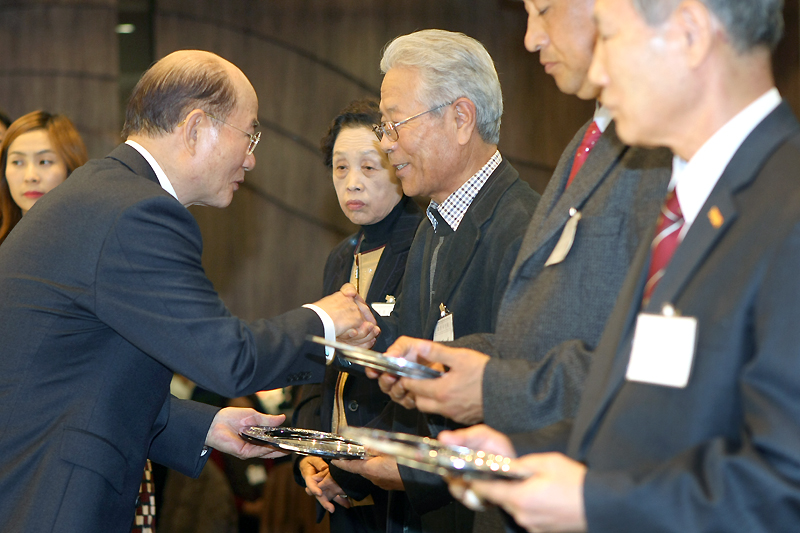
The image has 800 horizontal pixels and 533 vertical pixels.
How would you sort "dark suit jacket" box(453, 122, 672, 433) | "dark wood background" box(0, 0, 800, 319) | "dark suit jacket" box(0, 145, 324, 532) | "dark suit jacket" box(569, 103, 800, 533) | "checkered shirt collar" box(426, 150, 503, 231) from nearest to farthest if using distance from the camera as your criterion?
1. "dark suit jacket" box(569, 103, 800, 533)
2. "dark suit jacket" box(453, 122, 672, 433)
3. "dark suit jacket" box(0, 145, 324, 532)
4. "checkered shirt collar" box(426, 150, 503, 231)
5. "dark wood background" box(0, 0, 800, 319)

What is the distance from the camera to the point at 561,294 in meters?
1.49

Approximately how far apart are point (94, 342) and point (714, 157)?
62.1 inches

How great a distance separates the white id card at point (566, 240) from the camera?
1498mm

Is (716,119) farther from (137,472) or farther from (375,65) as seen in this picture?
(375,65)

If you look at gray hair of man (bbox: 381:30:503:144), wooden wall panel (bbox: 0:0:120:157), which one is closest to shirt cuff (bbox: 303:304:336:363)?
gray hair of man (bbox: 381:30:503:144)

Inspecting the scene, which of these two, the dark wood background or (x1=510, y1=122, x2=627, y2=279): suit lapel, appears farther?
the dark wood background

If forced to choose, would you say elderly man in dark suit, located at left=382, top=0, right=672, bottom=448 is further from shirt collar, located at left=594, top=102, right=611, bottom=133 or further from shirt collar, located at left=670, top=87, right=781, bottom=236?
shirt collar, located at left=670, top=87, right=781, bottom=236

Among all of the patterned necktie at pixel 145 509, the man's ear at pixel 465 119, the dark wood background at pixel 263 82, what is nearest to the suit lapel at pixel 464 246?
the man's ear at pixel 465 119

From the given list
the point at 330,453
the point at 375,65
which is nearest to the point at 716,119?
the point at 330,453

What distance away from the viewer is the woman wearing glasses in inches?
109

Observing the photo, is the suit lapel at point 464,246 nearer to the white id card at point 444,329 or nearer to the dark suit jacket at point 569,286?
the white id card at point 444,329

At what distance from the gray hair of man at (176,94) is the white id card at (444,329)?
3.05ft

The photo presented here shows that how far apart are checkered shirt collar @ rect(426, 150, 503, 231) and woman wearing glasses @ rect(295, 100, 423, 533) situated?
21.6 inches

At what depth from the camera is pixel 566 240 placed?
1.51 metres
